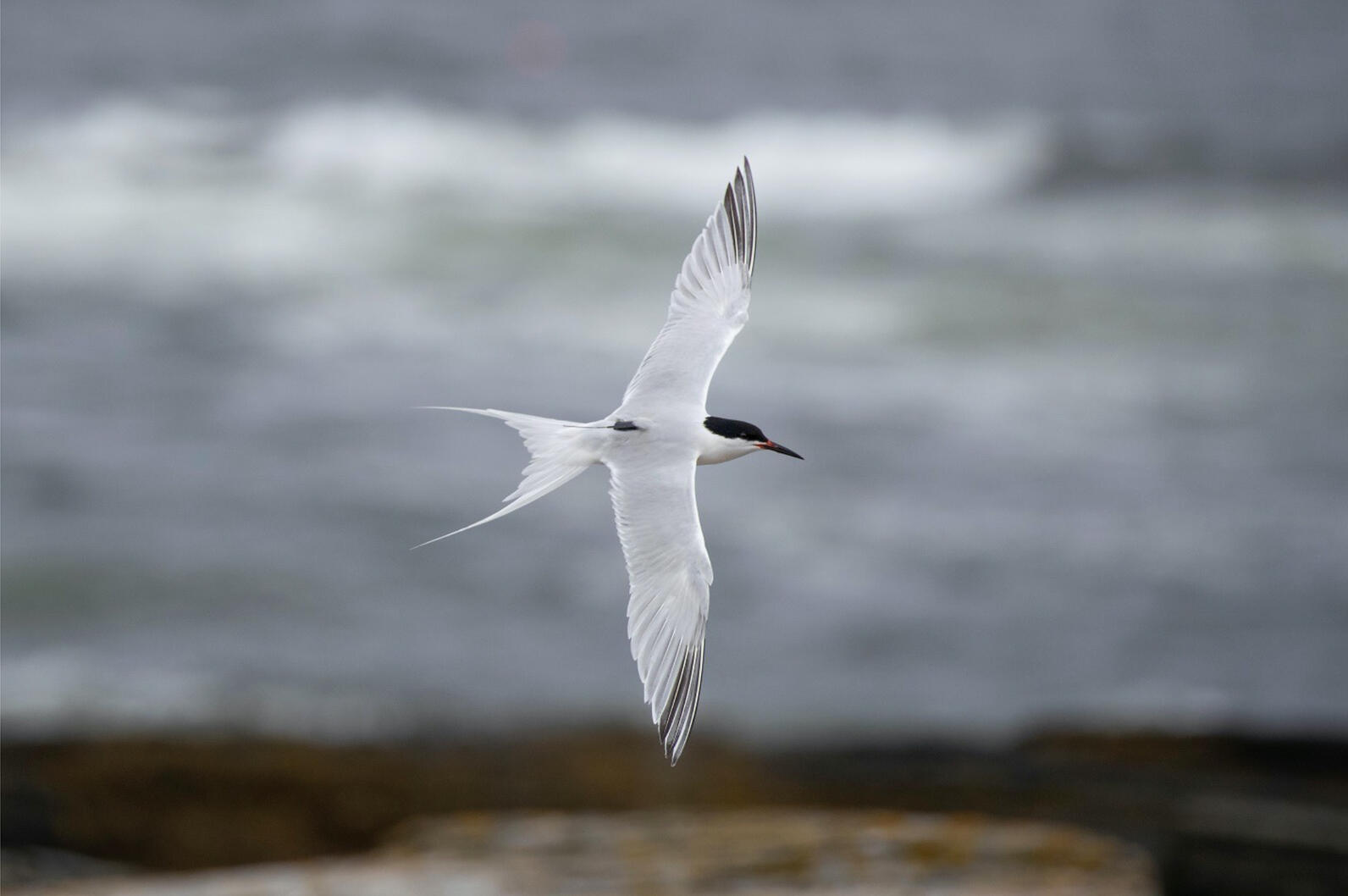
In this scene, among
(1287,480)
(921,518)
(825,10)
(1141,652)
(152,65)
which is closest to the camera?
(1141,652)

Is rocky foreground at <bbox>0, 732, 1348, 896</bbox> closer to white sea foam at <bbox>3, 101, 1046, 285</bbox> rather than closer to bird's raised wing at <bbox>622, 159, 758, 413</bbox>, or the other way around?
bird's raised wing at <bbox>622, 159, 758, 413</bbox>

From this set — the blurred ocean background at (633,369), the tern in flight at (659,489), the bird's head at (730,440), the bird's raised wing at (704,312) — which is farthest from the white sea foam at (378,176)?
the bird's head at (730,440)

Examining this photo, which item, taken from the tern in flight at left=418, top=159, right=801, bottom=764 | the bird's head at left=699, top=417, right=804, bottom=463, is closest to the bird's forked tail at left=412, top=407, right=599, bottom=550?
the tern in flight at left=418, top=159, right=801, bottom=764

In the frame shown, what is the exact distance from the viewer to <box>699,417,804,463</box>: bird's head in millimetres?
2754

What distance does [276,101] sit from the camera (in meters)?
25.8

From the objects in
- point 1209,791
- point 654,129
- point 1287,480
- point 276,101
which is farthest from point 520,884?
point 276,101

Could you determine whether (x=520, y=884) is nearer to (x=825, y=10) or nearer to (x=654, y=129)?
(x=654, y=129)

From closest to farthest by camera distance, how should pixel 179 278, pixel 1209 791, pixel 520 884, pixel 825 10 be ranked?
pixel 520 884 → pixel 1209 791 → pixel 179 278 → pixel 825 10

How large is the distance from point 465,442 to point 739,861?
7.81m

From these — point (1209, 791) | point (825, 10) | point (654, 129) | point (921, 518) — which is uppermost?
point (825, 10)

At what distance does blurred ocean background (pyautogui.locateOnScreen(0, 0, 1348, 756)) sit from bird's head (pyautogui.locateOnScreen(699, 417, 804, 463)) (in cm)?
718

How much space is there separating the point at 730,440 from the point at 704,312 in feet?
3.16

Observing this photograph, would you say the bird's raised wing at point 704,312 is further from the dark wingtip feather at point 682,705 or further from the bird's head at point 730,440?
the dark wingtip feather at point 682,705

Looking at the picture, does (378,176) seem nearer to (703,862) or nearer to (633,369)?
(633,369)
